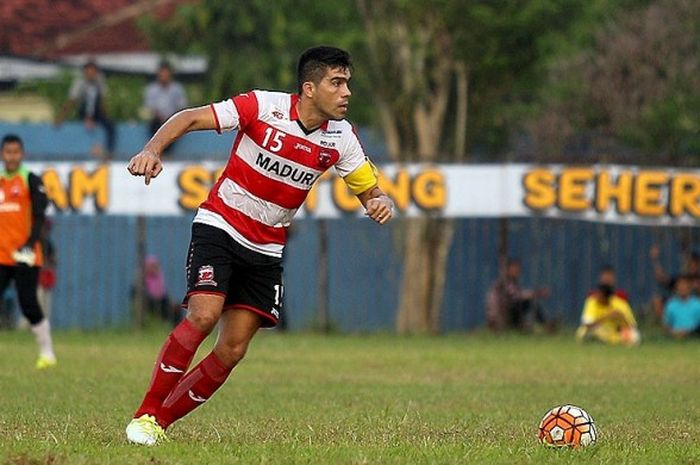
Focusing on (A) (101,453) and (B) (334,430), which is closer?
(A) (101,453)

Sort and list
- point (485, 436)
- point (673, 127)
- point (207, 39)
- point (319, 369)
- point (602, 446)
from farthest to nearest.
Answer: point (207, 39) → point (673, 127) → point (319, 369) → point (485, 436) → point (602, 446)

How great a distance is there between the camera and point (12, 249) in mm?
16812

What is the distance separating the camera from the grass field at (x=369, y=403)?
881cm

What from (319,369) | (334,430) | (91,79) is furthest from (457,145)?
(334,430)

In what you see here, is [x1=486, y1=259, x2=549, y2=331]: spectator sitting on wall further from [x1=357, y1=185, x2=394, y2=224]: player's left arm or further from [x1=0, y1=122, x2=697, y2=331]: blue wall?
[x1=357, y1=185, x2=394, y2=224]: player's left arm

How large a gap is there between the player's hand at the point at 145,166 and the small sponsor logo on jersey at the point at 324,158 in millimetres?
1192

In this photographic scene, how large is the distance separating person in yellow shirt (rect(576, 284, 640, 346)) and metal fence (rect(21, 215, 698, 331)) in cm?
320

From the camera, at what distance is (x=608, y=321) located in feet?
79.0

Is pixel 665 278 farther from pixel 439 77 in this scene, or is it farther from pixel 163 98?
pixel 163 98

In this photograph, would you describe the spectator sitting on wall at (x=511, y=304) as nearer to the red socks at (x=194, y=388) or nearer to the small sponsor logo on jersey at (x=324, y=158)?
the small sponsor logo on jersey at (x=324, y=158)

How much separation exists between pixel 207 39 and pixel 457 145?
5639mm

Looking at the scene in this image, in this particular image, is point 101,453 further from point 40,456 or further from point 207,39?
point 207,39

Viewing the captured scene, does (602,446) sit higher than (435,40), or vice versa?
(435,40)

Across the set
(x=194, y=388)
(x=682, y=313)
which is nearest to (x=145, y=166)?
(x=194, y=388)
